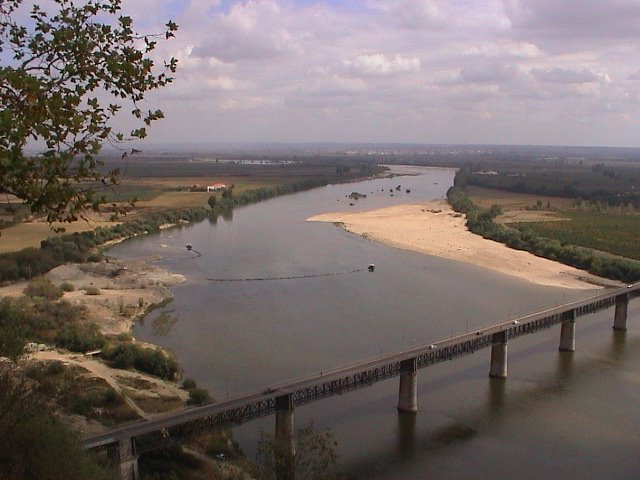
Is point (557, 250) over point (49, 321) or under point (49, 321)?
under

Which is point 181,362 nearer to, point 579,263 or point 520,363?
point 520,363

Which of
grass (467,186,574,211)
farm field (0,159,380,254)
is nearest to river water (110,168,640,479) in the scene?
farm field (0,159,380,254)

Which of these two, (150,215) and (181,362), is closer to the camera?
(181,362)

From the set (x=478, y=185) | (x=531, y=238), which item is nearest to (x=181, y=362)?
(x=531, y=238)

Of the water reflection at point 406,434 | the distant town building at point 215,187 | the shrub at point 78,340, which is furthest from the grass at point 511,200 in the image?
the shrub at point 78,340

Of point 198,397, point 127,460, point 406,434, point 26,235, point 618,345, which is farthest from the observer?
A: point 26,235

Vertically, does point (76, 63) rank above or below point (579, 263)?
above

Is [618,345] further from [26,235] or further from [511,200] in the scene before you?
[511,200]

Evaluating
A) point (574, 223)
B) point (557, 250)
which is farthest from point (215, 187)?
point (557, 250)
